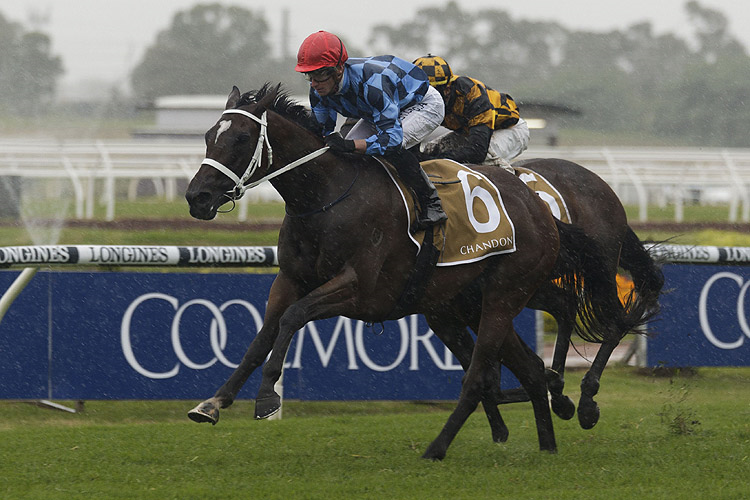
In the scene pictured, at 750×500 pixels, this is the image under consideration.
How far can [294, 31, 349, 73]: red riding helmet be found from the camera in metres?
4.41

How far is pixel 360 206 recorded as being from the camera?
461 centimetres

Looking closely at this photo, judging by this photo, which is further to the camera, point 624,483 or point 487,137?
point 487,137

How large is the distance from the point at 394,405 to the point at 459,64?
190 ft

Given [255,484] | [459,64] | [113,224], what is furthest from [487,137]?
[459,64]

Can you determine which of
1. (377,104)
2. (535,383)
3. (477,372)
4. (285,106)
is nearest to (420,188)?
(377,104)

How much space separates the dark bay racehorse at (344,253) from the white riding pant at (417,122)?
202 mm

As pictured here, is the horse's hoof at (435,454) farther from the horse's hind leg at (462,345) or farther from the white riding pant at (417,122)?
the white riding pant at (417,122)

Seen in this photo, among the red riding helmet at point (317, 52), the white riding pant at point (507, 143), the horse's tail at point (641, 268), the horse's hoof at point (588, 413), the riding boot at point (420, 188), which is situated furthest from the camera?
the horse's tail at point (641, 268)

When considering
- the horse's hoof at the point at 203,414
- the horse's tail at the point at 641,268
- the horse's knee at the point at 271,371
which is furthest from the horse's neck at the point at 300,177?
the horse's tail at the point at 641,268

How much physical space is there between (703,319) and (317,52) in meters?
4.13

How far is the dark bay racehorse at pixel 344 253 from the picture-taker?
14.1ft

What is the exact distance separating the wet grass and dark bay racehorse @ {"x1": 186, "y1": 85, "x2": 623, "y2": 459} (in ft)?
1.17

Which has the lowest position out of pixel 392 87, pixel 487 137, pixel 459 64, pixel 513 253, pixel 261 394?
pixel 459 64

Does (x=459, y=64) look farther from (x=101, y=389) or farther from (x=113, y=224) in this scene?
(x=101, y=389)
